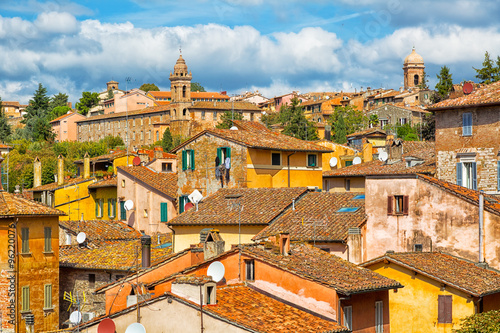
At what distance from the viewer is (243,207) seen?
3444cm

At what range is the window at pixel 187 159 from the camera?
135 ft

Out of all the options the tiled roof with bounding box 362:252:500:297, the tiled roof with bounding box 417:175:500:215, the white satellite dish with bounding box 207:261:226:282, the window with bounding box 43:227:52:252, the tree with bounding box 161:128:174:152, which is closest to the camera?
the white satellite dish with bounding box 207:261:226:282

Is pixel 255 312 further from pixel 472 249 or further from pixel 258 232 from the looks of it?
pixel 258 232

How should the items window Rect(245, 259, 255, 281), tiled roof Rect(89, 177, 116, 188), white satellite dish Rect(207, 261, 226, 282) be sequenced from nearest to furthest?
white satellite dish Rect(207, 261, 226, 282) < window Rect(245, 259, 255, 281) < tiled roof Rect(89, 177, 116, 188)

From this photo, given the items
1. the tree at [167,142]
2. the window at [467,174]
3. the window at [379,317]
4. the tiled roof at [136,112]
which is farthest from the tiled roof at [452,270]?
the tiled roof at [136,112]

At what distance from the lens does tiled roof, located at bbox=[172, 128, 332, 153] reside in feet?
129

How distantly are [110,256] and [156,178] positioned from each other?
416 inches

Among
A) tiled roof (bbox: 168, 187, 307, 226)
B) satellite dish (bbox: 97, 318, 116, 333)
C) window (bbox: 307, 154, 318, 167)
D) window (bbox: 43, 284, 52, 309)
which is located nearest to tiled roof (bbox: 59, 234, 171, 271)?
window (bbox: 43, 284, 52, 309)

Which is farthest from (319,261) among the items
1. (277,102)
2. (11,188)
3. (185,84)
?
(277,102)

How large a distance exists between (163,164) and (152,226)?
21.8ft

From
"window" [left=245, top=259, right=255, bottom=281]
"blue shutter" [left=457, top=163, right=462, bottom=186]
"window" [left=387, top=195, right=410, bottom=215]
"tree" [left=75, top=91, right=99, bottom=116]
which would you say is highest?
"tree" [left=75, top=91, right=99, bottom=116]

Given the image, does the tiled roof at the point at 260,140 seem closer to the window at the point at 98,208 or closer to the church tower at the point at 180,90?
the window at the point at 98,208

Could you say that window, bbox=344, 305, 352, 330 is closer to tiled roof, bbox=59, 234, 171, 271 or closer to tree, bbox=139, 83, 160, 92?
tiled roof, bbox=59, 234, 171, 271

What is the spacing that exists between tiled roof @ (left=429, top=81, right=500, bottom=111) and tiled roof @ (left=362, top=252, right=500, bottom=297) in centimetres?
981
